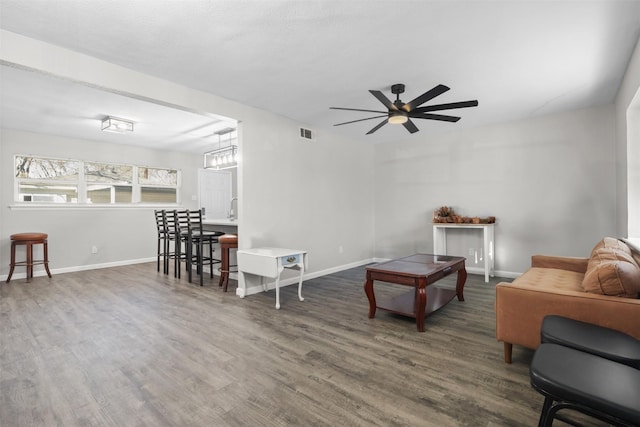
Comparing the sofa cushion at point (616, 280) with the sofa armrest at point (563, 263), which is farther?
the sofa armrest at point (563, 263)

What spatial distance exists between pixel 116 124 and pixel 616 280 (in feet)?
19.1

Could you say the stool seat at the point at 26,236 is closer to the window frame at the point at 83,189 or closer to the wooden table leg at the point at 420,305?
the window frame at the point at 83,189

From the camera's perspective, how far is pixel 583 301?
6.02ft

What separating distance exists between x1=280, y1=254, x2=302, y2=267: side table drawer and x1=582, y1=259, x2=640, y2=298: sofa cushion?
2.61 metres

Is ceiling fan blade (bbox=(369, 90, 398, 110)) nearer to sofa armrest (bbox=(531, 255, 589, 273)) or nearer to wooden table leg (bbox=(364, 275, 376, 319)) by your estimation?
wooden table leg (bbox=(364, 275, 376, 319))

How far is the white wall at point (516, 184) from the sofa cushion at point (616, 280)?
3.08 meters

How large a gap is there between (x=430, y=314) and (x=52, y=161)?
264 inches

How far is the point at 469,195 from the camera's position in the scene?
5281 mm

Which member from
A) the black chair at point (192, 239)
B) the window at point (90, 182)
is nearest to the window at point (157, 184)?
the window at point (90, 182)

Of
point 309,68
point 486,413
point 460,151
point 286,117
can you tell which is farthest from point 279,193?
point 486,413

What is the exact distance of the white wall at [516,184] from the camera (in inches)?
169

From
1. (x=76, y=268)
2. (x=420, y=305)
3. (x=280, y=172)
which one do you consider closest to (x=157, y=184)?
(x=76, y=268)

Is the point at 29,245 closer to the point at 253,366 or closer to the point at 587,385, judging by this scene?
the point at 253,366

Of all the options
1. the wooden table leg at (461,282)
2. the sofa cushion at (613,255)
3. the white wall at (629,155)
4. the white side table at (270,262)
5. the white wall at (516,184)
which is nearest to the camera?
the sofa cushion at (613,255)
